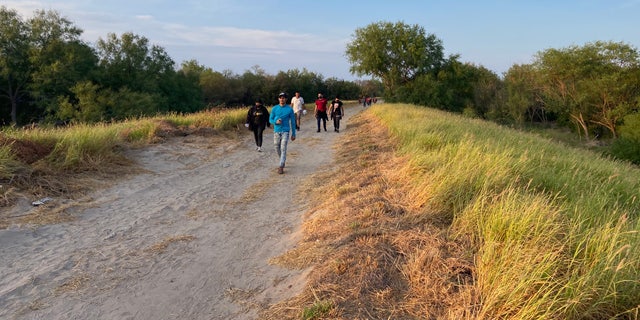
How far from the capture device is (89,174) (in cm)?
803

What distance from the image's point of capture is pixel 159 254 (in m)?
4.72

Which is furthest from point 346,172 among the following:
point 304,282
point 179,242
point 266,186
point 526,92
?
point 526,92

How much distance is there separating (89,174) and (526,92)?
57988 mm

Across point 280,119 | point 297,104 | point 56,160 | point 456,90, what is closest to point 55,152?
point 56,160

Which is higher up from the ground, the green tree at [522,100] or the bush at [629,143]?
the green tree at [522,100]

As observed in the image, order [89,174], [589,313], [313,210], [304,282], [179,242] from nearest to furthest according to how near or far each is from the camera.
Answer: [589,313]
[304,282]
[179,242]
[313,210]
[89,174]

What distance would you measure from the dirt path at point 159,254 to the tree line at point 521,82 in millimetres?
40861


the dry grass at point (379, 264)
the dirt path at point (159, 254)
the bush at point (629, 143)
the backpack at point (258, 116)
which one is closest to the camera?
the dry grass at point (379, 264)

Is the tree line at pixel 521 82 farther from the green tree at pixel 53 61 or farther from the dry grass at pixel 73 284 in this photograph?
the dry grass at pixel 73 284

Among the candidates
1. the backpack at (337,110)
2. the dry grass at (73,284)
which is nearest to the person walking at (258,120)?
the backpack at (337,110)

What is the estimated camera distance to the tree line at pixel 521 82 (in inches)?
1684

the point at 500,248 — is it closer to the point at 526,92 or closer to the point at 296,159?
the point at 296,159

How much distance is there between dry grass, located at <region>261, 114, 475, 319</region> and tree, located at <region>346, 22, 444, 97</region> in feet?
162

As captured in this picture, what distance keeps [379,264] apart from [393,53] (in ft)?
176
